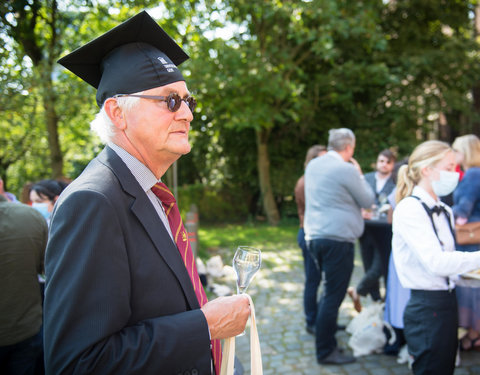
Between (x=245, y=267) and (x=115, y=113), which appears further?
(x=245, y=267)

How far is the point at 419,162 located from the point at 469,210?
2.20 meters

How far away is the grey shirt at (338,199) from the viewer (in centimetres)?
402

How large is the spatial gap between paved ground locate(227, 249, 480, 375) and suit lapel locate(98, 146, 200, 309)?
3051 mm

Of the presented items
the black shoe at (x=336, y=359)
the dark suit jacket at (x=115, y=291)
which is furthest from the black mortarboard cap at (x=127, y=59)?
the black shoe at (x=336, y=359)

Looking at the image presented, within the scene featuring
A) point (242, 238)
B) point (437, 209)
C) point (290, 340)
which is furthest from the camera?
point (242, 238)

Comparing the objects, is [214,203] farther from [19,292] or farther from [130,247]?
[130,247]

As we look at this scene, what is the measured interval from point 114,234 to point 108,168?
302 mm

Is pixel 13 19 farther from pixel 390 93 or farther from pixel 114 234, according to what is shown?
pixel 390 93

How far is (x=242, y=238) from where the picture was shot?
11648 millimetres

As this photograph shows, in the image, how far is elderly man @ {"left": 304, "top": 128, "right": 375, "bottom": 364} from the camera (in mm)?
4031

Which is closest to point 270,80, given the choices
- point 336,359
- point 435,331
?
point 336,359

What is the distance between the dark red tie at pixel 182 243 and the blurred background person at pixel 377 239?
3747 mm

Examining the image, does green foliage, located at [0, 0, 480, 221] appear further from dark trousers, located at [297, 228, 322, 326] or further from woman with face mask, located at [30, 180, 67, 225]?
dark trousers, located at [297, 228, 322, 326]

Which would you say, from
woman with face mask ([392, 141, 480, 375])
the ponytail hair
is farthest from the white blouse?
the ponytail hair
